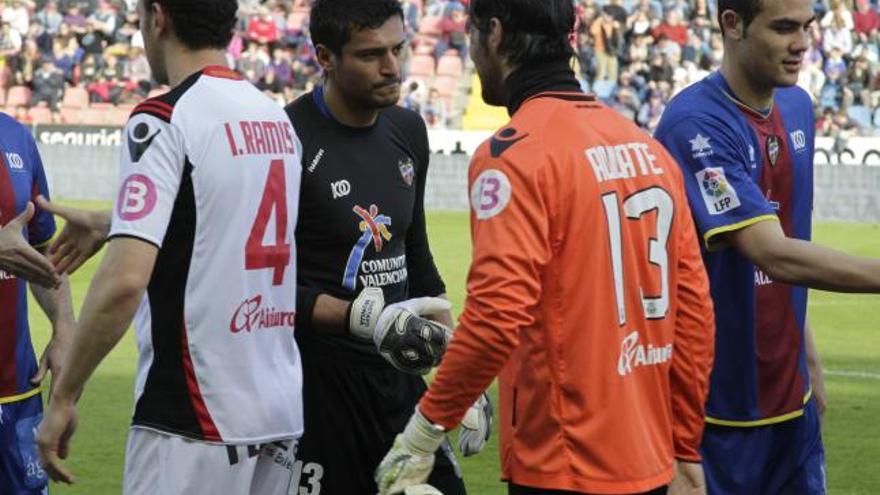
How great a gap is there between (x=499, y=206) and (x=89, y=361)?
1.19m

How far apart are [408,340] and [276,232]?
0.82 metres

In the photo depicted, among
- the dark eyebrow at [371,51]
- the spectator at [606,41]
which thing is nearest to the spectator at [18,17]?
the spectator at [606,41]

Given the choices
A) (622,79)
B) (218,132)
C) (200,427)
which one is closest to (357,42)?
(218,132)

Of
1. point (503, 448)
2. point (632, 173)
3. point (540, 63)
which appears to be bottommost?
point (503, 448)

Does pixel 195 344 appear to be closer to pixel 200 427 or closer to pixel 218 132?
pixel 200 427

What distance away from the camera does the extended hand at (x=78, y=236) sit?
509 cm

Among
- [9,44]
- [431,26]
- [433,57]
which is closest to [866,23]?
[433,57]

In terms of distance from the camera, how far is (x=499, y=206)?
4.09 m

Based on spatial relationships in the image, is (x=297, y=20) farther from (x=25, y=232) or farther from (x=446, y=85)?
(x=25, y=232)

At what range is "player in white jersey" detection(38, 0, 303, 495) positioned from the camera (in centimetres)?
452

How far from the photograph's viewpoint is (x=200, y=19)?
4.69 meters

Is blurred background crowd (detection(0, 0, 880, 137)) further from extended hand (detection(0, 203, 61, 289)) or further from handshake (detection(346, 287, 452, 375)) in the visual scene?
extended hand (detection(0, 203, 61, 289))

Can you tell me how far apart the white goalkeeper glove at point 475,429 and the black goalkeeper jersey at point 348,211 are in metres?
0.44

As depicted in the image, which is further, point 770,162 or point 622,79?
point 622,79
